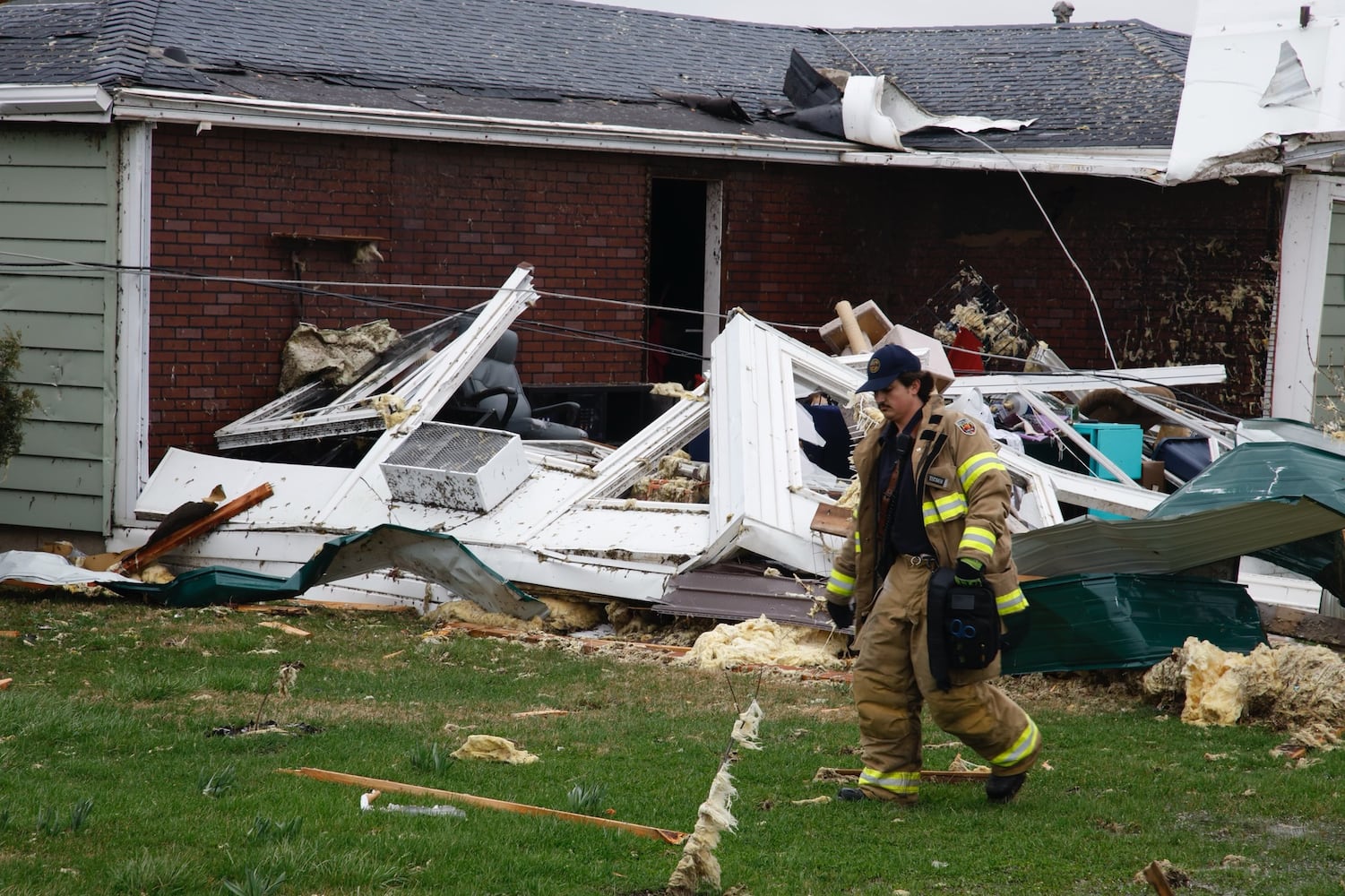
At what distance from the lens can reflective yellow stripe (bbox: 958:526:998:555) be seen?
469 centimetres

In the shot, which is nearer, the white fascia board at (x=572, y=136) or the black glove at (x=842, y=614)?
the black glove at (x=842, y=614)

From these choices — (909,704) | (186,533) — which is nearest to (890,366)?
(909,704)

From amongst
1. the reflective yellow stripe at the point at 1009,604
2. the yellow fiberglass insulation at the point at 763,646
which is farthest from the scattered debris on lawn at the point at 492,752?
the yellow fiberglass insulation at the point at 763,646

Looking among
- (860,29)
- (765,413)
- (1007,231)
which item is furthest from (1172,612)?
(860,29)

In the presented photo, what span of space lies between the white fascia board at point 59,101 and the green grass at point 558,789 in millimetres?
4042

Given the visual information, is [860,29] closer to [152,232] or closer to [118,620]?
[152,232]

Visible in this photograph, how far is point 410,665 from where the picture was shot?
7.35 m

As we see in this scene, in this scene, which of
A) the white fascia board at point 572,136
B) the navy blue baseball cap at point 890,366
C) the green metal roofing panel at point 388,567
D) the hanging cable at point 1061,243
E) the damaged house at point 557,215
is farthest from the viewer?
the hanging cable at point 1061,243

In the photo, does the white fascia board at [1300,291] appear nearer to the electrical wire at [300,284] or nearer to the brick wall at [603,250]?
the brick wall at [603,250]

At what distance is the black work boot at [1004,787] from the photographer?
195 inches

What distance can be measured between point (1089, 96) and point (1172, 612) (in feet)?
27.4

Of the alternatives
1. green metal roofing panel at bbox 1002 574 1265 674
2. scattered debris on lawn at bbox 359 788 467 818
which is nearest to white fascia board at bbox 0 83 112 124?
scattered debris on lawn at bbox 359 788 467 818

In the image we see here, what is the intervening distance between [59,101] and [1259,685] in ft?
27.2

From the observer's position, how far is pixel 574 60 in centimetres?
1396
